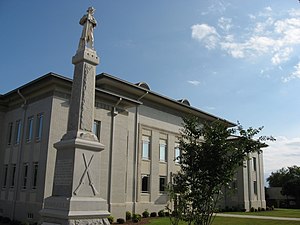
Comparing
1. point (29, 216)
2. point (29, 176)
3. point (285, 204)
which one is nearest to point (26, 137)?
point (29, 176)

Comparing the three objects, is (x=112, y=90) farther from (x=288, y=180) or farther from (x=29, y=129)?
(x=288, y=180)

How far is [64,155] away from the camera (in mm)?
9430

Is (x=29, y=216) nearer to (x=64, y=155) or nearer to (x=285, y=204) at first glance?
(x=64, y=155)

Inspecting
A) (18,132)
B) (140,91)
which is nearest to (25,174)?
(18,132)

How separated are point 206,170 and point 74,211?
5.71m

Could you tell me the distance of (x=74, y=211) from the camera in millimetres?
8508

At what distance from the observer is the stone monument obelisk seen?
343 inches

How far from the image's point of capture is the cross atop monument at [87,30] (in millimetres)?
10812

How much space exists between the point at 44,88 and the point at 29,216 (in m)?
8.23

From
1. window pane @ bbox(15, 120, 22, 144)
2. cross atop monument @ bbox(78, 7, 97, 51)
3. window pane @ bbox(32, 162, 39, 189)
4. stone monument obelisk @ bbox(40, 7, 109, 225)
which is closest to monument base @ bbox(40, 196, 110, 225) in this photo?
stone monument obelisk @ bbox(40, 7, 109, 225)

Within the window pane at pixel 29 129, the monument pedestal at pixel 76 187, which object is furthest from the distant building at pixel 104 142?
the monument pedestal at pixel 76 187

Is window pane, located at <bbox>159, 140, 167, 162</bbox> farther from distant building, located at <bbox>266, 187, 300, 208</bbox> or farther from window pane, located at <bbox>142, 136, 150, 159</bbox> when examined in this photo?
distant building, located at <bbox>266, 187, 300, 208</bbox>

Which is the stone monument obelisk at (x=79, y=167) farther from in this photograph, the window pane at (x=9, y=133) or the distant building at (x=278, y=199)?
the distant building at (x=278, y=199)

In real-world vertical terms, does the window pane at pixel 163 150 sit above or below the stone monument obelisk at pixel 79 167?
above
